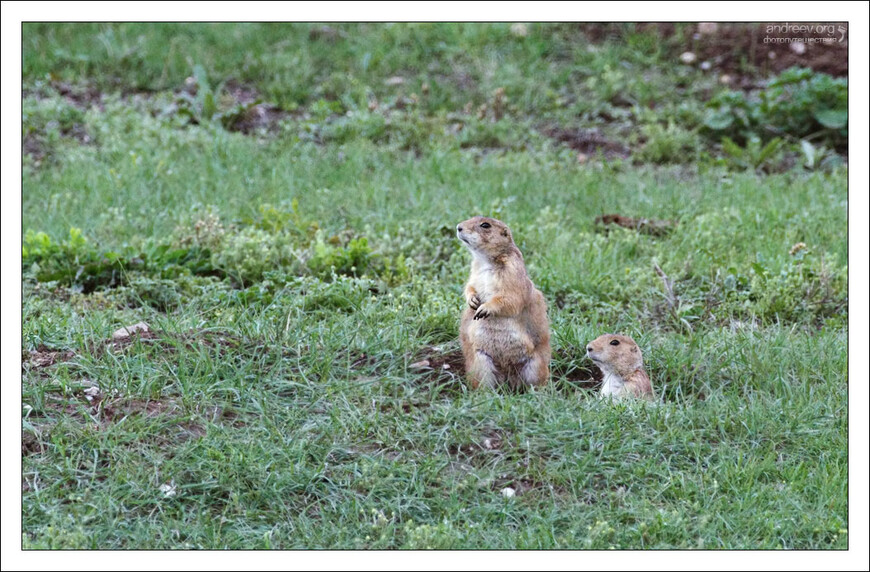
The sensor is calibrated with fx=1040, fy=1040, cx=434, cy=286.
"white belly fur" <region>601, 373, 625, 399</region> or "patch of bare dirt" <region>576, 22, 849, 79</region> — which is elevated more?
"patch of bare dirt" <region>576, 22, 849, 79</region>

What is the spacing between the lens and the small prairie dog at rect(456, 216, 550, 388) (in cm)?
536

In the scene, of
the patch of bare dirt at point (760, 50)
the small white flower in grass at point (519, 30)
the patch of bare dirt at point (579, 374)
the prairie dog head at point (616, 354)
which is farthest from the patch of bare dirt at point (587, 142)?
the prairie dog head at point (616, 354)

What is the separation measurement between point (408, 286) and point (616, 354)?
71.7 inches

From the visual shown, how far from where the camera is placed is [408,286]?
687 centimetres

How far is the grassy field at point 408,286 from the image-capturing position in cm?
464

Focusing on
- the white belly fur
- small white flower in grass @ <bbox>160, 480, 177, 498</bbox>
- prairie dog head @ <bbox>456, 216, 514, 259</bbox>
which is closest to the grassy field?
small white flower in grass @ <bbox>160, 480, 177, 498</bbox>

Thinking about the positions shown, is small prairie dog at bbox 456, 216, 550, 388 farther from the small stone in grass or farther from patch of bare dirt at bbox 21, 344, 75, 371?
→ patch of bare dirt at bbox 21, 344, 75, 371

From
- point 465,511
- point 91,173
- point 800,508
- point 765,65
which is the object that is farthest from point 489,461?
point 765,65

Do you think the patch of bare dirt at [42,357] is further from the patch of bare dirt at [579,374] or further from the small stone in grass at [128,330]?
the patch of bare dirt at [579,374]

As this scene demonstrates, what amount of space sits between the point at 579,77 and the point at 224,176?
477cm

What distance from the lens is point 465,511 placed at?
459 centimetres

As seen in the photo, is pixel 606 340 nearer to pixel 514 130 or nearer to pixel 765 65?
pixel 514 130

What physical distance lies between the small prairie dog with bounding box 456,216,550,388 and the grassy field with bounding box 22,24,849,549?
18cm

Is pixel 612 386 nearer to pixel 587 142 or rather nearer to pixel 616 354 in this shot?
pixel 616 354
